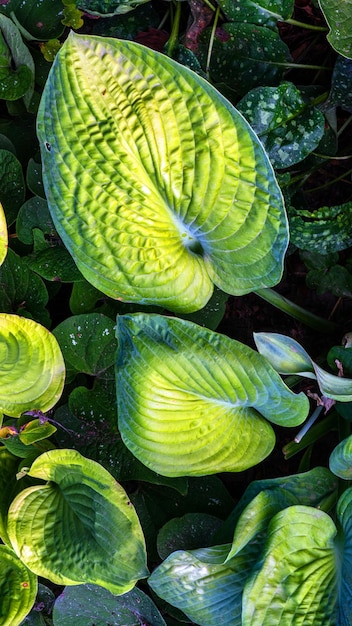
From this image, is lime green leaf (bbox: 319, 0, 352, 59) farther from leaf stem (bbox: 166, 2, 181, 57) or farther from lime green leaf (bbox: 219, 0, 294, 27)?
leaf stem (bbox: 166, 2, 181, 57)

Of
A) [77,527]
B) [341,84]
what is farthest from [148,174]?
[77,527]

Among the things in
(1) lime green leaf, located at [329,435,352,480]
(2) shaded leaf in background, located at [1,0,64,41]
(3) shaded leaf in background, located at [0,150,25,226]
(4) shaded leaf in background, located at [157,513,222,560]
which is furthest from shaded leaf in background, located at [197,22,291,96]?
(4) shaded leaf in background, located at [157,513,222,560]

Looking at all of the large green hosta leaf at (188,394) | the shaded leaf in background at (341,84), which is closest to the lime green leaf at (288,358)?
the large green hosta leaf at (188,394)

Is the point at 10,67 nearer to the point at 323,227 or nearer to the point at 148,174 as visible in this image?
the point at 148,174

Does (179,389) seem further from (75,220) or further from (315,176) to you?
(315,176)

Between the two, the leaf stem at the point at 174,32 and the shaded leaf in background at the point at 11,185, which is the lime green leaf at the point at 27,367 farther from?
the leaf stem at the point at 174,32

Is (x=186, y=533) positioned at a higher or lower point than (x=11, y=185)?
lower
